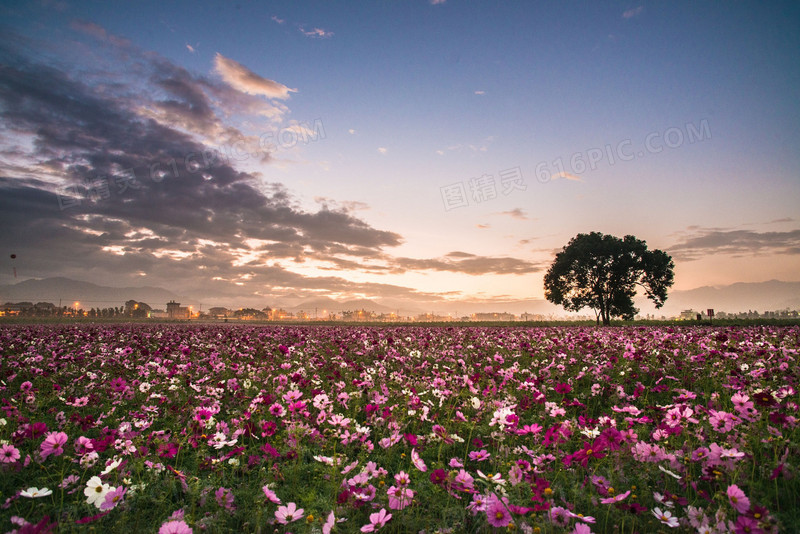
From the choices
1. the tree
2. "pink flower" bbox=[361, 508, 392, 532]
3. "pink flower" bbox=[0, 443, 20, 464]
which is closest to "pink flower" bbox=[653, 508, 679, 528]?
"pink flower" bbox=[361, 508, 392, 532]

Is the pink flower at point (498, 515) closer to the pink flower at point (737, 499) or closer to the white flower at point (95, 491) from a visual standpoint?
the pink flower at point (737, 499)

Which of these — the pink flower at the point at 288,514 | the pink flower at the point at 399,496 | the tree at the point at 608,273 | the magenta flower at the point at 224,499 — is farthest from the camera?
the tree at the point at 608,273

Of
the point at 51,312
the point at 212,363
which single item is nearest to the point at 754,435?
the point at 212,363

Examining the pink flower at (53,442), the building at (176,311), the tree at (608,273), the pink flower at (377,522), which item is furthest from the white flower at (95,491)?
the building at (176,311)

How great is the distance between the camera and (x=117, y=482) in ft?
9.59

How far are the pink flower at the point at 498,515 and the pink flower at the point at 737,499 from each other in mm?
1215

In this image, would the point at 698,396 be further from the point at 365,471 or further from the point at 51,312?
the point at 51,312

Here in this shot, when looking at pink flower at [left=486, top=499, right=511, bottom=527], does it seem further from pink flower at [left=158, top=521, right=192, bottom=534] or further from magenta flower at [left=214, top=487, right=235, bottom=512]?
magenta flower at [left=214, top=487, right=235, bottom=512]

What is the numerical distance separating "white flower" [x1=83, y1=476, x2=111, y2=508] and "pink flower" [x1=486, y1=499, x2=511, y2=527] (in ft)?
7.74

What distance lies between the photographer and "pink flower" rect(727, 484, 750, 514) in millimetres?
2244

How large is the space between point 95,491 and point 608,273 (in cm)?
5446

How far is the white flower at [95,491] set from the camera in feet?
8.44

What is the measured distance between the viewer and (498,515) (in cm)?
232

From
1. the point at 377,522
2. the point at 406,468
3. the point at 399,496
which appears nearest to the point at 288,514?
the point at 377,522
